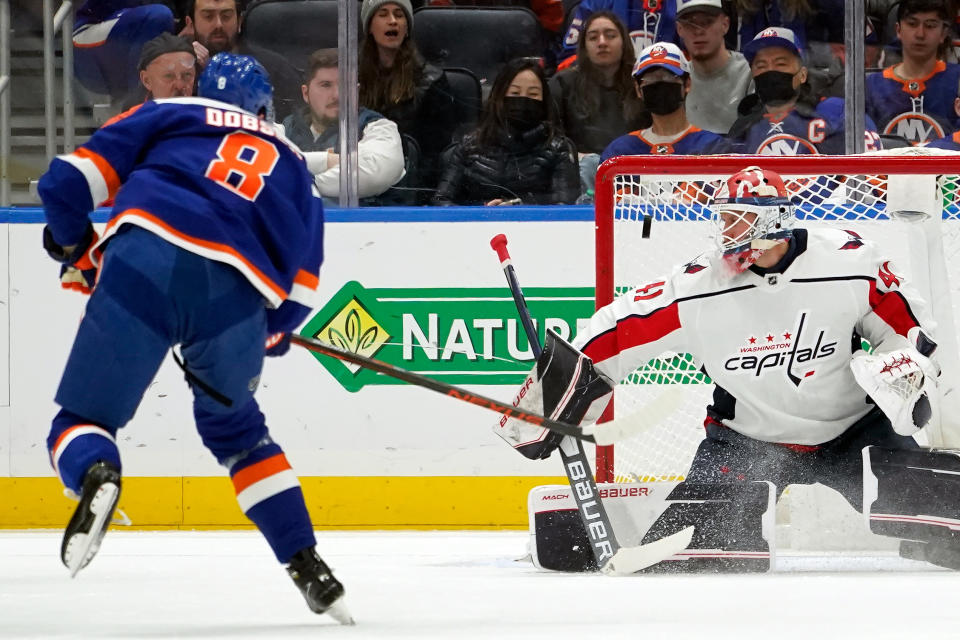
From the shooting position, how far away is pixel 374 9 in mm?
4410

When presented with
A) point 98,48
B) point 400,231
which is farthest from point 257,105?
point 98,48

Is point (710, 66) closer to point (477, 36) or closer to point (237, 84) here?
point (477, 36)

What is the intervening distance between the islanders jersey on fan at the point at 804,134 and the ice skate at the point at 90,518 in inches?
102

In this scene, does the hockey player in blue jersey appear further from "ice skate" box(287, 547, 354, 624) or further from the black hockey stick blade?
the black hockey stick blade

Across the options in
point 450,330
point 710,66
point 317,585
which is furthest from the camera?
point 710,66

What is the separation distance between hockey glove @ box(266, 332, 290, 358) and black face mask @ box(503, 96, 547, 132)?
1.87 metres

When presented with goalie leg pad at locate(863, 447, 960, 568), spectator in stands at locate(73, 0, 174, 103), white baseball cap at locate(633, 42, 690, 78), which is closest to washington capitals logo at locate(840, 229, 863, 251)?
goalie leg pad at locate(863, 447, 960, 568)

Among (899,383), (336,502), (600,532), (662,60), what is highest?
(662,60)

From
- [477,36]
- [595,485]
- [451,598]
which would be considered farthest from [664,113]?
[451,598]

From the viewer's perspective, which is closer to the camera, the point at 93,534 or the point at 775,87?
→ the point at 93,534

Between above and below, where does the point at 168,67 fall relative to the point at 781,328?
above

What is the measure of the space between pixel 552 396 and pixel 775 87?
4.77 ft

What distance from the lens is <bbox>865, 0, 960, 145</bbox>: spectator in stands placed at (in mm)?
4336

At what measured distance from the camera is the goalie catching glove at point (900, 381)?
332 centimetres
